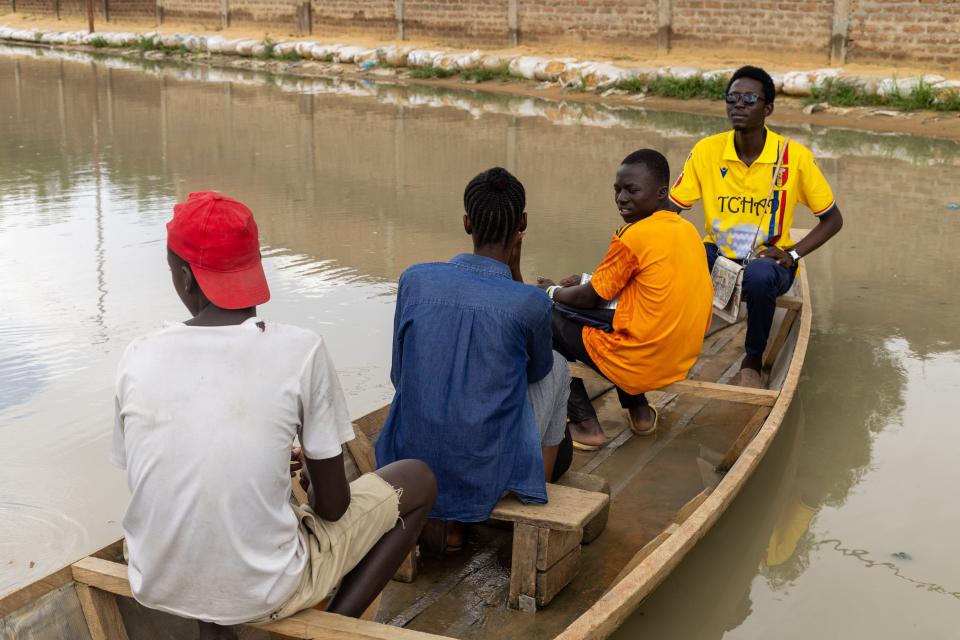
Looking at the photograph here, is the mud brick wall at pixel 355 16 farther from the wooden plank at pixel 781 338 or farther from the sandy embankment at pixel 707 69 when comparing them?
the wooden plank at pixel 781 338

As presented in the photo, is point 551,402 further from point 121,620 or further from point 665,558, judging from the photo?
point 121,620

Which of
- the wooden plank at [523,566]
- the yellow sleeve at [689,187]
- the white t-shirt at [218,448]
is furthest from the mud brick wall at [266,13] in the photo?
the white t-shirt at [218,448]

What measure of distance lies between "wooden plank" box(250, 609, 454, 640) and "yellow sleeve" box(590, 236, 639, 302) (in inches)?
84.4

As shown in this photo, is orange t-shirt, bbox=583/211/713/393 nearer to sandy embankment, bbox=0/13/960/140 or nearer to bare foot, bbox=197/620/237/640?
bare foot, bbox=197/620/237/640

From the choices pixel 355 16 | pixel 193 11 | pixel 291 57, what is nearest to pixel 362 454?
pixel 291 57

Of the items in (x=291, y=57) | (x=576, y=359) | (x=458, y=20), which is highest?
(x=458, y=20)

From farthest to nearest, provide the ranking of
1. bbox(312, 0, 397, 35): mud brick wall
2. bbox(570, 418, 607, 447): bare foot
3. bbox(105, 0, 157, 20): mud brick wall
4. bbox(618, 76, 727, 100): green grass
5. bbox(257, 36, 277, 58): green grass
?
1. bbox(105, 0, 157, 20): mud brick wall
2. bbox(257, 36, 277, 58): green grass
3. bbox(312, 0, 397, 35): mud brick wall
4. bbox(618, 76, 727, 100): green grass
5. bbox(570, 418, 607, 447): bare foot

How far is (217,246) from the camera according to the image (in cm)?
249

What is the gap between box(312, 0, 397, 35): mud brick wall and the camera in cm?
2491

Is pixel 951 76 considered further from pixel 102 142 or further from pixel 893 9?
pixel 102 142

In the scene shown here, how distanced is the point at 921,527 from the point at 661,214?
1.70 meters

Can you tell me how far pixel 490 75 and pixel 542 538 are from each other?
18368 millimetres

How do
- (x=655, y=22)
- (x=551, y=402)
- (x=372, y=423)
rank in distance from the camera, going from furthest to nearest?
(x=655, y=22)
(x=372, y=423)
(x=551, y=402)

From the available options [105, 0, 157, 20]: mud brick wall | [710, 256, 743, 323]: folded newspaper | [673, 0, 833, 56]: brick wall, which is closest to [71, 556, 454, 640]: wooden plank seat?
[710, 256, 743, 323]: folded newspaper
